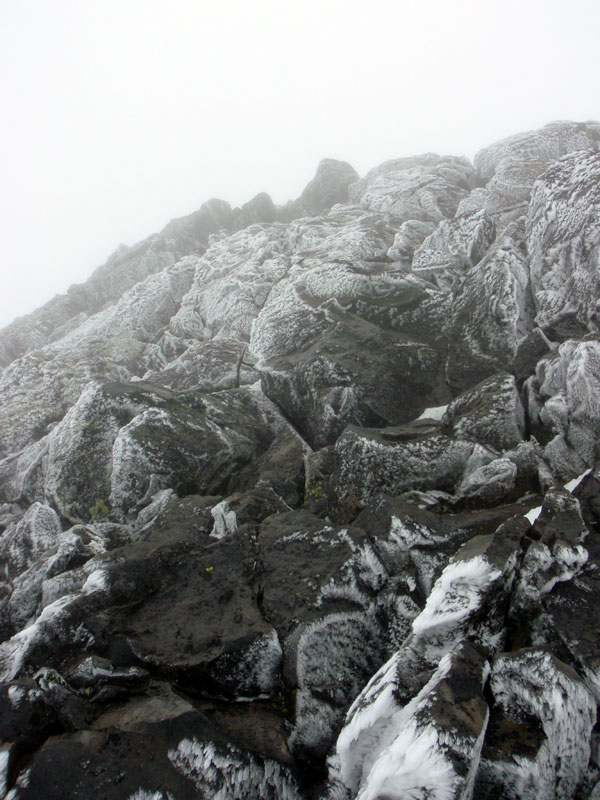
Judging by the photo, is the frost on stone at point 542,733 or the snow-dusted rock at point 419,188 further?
the snow-dusted rock at point 419,188

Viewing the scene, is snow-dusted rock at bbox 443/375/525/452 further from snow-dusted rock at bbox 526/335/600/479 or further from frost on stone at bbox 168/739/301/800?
frost on stone at bbox 168/739/301/800

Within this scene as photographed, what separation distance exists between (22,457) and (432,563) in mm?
18953

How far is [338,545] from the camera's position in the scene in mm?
11148

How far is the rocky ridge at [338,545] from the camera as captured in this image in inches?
280

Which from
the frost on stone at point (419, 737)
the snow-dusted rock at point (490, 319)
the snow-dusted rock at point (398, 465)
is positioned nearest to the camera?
the frost on stone at point (419, 737)

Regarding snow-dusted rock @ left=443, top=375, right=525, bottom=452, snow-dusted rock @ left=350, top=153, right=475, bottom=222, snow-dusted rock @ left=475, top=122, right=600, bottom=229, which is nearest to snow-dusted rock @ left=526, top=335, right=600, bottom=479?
snow-dusted rock @ left=443, top=375, right=525, bottom=452

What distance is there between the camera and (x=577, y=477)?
11.9 m

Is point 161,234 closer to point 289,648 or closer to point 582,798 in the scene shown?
point 289,648

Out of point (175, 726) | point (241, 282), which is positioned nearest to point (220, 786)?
point (175, 726)

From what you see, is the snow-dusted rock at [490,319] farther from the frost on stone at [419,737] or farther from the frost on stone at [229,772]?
the frost on stone at [229,772]

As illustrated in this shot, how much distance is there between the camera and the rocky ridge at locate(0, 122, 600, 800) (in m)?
7.12

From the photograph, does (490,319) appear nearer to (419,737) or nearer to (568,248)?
(568,248)

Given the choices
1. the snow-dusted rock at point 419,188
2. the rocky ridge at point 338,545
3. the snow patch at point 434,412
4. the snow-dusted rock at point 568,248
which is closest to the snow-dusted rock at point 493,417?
the rocky ridge at point 338,545

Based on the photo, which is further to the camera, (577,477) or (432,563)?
(577,477)
